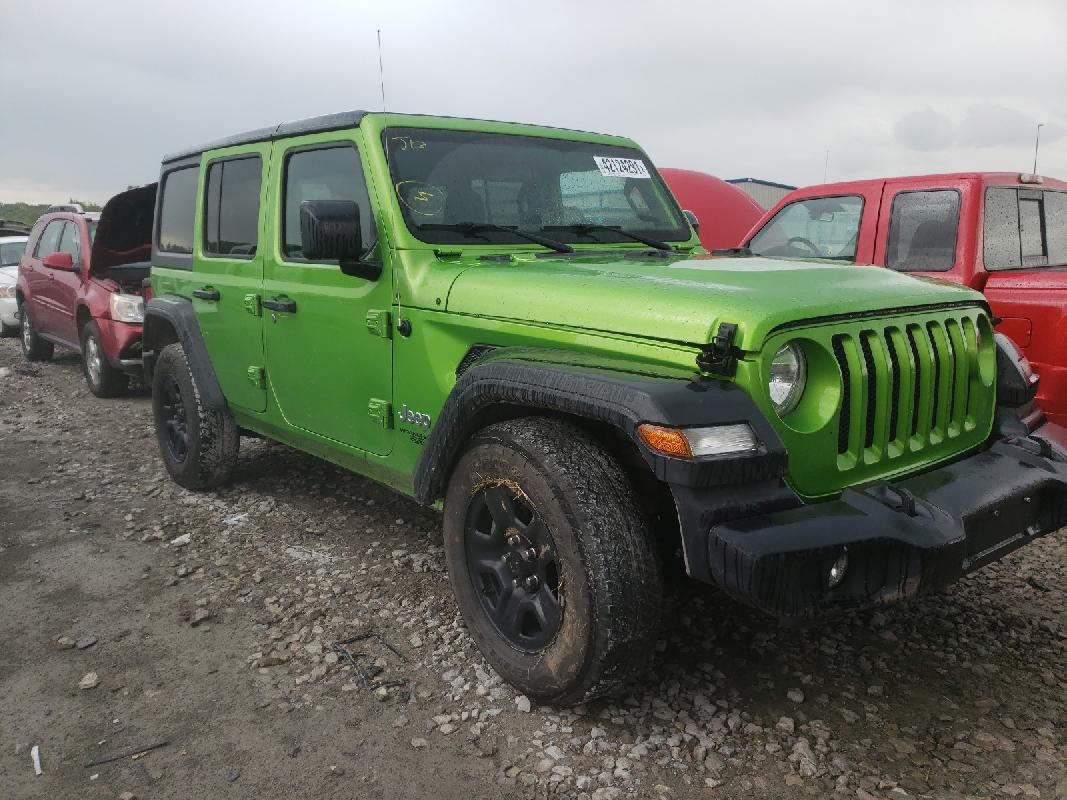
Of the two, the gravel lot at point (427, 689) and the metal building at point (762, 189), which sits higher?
the metal building at point (762, 189)

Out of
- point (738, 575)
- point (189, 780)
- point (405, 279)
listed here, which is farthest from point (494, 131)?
point (189, 780)

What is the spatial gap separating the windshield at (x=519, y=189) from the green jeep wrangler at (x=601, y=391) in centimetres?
1

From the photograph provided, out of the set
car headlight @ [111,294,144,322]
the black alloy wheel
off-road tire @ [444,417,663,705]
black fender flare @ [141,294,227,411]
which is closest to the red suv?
car headlight @ [111,294,144,322]

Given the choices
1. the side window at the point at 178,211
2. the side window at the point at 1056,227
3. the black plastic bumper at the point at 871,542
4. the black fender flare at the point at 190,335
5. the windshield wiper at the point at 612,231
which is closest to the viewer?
the black plastic bumper at the point at 871,542

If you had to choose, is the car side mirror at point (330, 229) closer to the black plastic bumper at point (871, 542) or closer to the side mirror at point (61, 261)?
the black plastic bumper at point (871, 542)

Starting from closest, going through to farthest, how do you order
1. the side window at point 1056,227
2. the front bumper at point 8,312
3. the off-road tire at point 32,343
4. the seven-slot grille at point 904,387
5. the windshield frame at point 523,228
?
the seven-slot grille at point 904,387, the windshield frame at point 523,228, the side window at point 1056,227, the off-road tire at point 32,343, the front bumper at point 8,312

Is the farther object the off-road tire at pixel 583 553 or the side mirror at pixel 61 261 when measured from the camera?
the side mirror at pixel 61 261

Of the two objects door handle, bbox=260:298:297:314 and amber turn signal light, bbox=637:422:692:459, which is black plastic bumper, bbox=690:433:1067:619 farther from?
door handle, bbox=260:298:297:314

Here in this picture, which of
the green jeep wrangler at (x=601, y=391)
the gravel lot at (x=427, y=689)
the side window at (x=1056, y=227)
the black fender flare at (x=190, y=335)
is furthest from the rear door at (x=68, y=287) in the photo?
the side window at (x=1056, y=227)

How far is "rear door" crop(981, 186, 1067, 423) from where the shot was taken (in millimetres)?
4199

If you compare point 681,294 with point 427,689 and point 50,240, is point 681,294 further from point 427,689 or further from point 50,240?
point 50,240

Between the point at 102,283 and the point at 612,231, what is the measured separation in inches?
233

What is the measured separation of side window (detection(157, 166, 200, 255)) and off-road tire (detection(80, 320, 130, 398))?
9.79 feet

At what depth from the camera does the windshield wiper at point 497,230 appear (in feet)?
10.7
